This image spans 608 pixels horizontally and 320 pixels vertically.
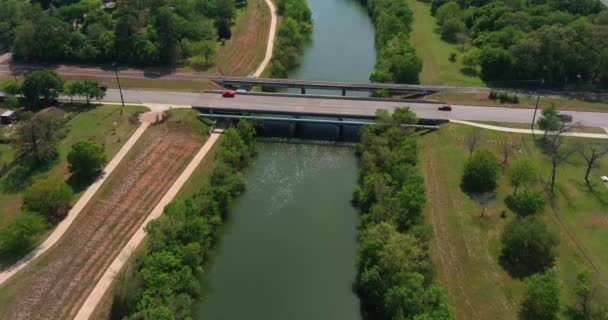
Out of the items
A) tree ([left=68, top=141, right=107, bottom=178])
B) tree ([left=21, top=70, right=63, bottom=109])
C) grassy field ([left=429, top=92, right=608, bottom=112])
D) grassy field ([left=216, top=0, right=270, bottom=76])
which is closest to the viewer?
tree ([left=68, top=141, right=107, bottom=178])

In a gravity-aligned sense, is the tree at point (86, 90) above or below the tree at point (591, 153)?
above

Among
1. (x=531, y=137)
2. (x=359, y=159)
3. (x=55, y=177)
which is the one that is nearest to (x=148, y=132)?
(x=55, y=177)

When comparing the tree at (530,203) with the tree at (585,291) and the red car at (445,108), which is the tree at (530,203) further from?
the red car at (445,108)

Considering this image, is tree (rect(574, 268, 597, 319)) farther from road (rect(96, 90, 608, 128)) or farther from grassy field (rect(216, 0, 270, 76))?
grassy field (rect(216, 0, 270, 76))

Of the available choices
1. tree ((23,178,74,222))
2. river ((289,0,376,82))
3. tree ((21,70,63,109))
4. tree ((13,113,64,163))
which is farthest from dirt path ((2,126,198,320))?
river ((289,0,376,82))

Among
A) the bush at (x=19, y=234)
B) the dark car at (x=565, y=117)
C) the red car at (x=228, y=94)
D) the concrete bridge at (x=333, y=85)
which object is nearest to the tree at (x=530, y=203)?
the dark car at (x=565, y=117)
